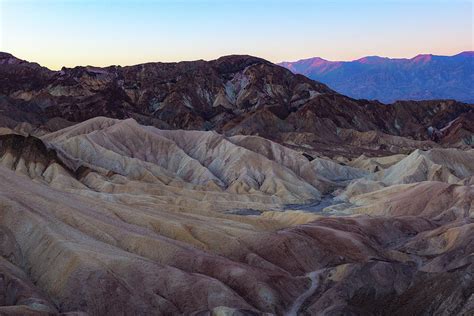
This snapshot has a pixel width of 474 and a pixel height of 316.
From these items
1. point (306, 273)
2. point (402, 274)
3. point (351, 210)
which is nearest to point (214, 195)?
point (351, 210)

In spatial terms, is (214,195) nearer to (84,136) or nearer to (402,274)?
(84,136)

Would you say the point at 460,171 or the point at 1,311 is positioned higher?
the point at 1,311

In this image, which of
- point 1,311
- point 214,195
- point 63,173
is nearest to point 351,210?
point 214,195

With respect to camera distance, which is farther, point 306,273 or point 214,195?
point 214,195

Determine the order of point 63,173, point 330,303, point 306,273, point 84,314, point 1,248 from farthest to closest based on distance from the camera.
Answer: point 63,173 → point 306,273 → point 1,248 → point 330,303 → point 84,314

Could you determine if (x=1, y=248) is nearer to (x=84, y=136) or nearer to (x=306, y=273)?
(x=306, y=273)

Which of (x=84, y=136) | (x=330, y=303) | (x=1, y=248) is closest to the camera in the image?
(x=330, y=303)
